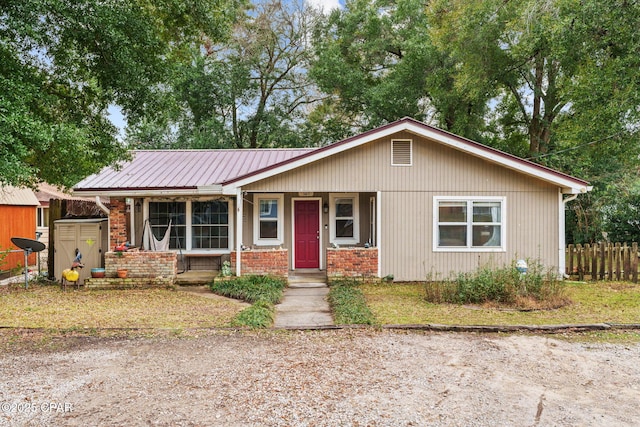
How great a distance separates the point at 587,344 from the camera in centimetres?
586

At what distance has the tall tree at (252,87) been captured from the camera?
23.8m

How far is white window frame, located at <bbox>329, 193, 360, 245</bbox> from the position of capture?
1234 centimetres

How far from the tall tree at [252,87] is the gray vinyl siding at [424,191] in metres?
13.5

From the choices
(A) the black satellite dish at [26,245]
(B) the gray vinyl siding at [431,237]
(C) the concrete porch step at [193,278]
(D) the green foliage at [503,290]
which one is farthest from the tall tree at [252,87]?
(D) the green foliage at [503,290]

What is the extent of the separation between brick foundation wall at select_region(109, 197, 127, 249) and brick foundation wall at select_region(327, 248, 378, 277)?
216 inches

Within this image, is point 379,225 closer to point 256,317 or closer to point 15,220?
point 256,317

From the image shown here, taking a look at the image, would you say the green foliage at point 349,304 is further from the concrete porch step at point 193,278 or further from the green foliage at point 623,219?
the green foliage at point 623,219

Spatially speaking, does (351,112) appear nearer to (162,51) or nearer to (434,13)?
(434,13)

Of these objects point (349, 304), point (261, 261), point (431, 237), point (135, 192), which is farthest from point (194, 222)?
point (431, 237)

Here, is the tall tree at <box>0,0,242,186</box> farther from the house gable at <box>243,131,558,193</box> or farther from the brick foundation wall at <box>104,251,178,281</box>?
the house gable at <box>243,131,558,193</box>

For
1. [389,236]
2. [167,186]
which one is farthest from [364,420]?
[167,186]

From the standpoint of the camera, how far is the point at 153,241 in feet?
37.7

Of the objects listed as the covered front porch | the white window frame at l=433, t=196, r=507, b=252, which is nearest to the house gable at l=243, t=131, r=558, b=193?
the white window frame at l=433, t=196, r=507, b=252

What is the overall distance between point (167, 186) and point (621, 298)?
10654mm
